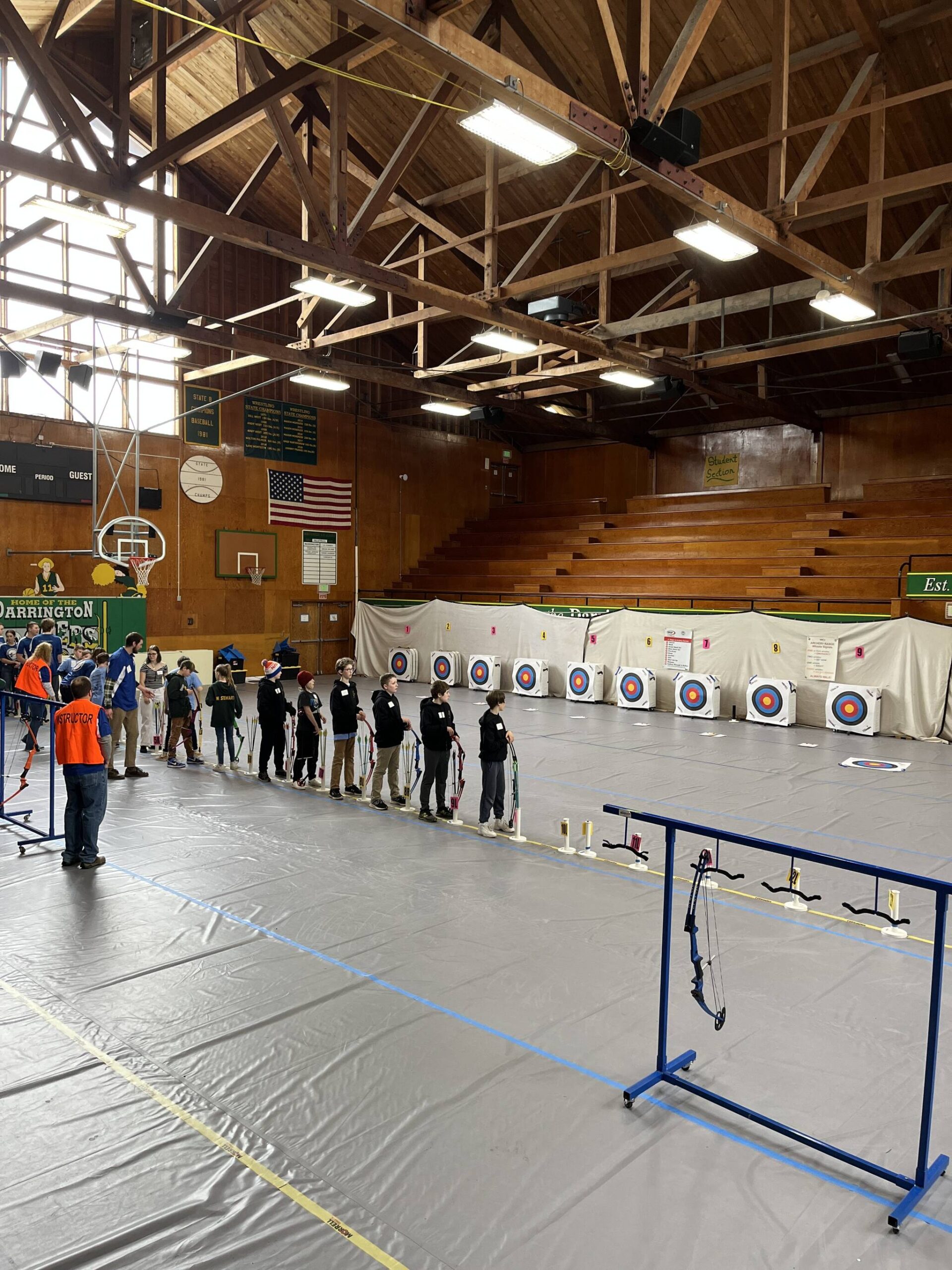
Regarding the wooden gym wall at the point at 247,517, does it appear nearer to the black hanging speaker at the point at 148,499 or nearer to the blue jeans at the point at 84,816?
the black hanging speaker at the point at 148,499

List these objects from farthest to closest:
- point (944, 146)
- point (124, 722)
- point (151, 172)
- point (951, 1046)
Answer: point (944, 146) → point (124, 722) → point (151, 172) → point (951, 1046)

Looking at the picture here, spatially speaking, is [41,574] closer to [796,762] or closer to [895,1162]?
[796,762]

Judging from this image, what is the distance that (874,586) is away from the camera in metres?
16.1

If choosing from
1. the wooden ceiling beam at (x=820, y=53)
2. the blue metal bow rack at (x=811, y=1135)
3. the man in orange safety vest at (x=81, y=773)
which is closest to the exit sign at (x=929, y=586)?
the wooden ceiling beam at (x=820, y=53)

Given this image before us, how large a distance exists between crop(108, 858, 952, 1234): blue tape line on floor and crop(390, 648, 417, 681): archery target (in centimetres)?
1472

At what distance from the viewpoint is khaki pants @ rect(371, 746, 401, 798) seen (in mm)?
9414

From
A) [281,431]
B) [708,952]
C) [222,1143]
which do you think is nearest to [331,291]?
[708,952]

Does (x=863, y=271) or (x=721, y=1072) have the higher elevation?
(x=863, y=271)

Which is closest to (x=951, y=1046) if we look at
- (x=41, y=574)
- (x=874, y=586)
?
(x=874, y=586)

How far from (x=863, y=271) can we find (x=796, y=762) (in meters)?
6.59

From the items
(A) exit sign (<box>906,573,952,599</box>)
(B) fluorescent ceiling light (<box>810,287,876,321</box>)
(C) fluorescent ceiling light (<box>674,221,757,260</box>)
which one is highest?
(B) fluorescent ceiling light (<box>810,287,876,321</box>)

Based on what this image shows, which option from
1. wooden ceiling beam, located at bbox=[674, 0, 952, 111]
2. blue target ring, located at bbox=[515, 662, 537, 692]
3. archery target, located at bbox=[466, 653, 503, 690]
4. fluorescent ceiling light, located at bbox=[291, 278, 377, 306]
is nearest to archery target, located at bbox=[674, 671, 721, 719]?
blue target ring, located at bbox=[515, 662, 537, 692]

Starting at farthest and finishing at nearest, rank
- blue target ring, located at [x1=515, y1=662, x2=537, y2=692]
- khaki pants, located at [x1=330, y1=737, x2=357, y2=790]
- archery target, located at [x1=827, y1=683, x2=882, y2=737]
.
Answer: blue target ring, located at [x1=515, y1=662, x2=537, y2=692] < archery target, located at [x1=827, y1=683, x2=882, y2=737] < khaki pants, located at [x1=330, y1=737, x2=357, y2=790]

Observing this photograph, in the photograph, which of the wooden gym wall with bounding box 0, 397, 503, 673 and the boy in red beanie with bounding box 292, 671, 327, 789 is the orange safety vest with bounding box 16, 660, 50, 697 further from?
the wooden gym wall with bounding box 0, 397, 503, 673
